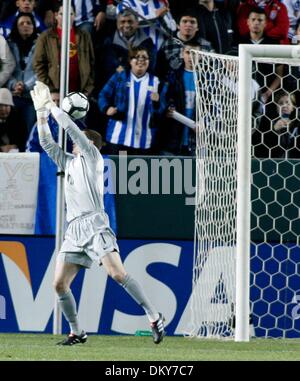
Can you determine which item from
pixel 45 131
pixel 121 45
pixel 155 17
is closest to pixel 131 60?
pixel 121 45

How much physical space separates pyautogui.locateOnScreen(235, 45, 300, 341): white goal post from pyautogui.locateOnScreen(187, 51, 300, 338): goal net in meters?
0.78

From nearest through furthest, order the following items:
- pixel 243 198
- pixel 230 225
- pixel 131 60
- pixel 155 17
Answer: pixel 243 198
pixel 230 225
pixel 131 60
pixel 155 17

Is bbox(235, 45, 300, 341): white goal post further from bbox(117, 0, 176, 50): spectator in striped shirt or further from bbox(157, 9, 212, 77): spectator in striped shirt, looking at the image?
bbox(117, 0, 176, 50): spectator in striped shirt

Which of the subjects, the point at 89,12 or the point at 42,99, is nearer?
the point at 42,99

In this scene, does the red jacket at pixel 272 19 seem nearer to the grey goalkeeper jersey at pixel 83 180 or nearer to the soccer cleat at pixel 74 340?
the grey goalkeeper jersey at pixel 83 180

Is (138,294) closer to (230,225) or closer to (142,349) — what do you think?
(142,349)

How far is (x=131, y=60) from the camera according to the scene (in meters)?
13.6

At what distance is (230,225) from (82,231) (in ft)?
5.41

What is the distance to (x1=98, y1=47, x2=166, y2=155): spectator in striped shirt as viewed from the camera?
13.4m

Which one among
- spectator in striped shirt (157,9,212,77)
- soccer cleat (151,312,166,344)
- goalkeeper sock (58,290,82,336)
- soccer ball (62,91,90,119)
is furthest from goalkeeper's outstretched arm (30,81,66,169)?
spectator in striped shirt (157,9,212,77)

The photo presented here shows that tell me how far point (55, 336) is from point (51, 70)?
3742 mm

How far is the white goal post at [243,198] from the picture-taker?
10.2m

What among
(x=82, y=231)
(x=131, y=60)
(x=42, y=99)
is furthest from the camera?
(x=131, y=60)

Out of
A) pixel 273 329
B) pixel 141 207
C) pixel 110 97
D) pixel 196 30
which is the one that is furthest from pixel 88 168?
pixel 196 30
